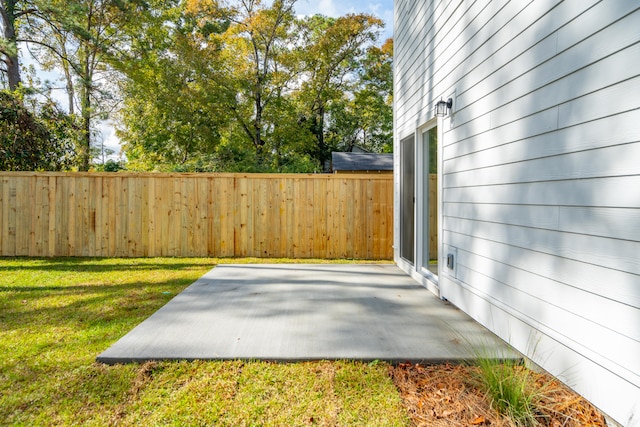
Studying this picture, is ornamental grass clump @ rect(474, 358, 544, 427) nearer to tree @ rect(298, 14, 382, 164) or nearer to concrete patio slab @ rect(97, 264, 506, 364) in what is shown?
concrete patio slab @ rect(97, 264, 506, 364)

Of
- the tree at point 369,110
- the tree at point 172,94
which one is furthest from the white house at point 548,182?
the tree at point 369,110

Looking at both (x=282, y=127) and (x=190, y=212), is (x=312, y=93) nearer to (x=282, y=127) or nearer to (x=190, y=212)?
(x=282, y=127)

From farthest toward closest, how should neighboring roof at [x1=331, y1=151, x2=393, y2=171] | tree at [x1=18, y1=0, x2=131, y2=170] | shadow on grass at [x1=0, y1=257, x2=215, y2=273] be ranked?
neighboring roof at [x1=331, y1=151, x2=393, y2=171] → tree at [x1=18, y1=0, x2=131, y2=170] → shadow on grass at [x1=0, y1=257, x2=215, y2=273]

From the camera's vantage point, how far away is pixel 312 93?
1538cm

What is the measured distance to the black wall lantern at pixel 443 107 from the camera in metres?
3.35

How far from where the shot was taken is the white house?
1508 mm

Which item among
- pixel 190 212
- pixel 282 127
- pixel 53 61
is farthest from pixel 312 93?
pixel 190 212

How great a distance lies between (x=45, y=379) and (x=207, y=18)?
1367cm

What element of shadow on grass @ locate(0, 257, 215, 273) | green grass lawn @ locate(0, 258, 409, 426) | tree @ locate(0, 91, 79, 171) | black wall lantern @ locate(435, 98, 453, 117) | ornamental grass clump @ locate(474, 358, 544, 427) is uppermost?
tree @ locate(0, 91, 79, 171)

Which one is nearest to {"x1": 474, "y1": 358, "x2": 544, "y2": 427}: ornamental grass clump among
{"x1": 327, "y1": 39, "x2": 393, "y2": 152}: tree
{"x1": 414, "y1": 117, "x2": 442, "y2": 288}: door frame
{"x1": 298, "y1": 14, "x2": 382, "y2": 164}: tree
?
{"x1": 414, "y1": 117, "x2": 442, "y2": 288}: door frame

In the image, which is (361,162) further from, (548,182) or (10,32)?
(548,182)

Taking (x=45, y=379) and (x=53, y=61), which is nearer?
(x=45, y=379)

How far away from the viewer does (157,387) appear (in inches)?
76.3

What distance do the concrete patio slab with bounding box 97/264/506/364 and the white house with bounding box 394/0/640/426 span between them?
0.35 m
